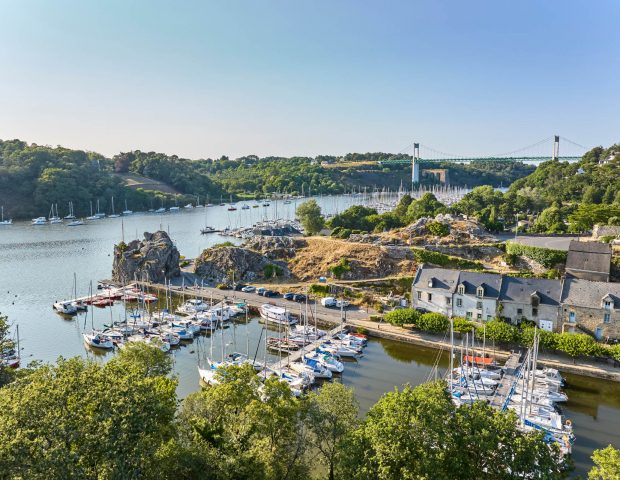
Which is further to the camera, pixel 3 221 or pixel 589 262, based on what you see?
pixel 3 221

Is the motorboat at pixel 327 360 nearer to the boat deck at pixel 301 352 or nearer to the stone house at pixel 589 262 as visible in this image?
the boat deck at pixel 301 352

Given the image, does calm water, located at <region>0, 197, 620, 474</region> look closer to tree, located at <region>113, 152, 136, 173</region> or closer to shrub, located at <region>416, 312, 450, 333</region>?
shrub, located at <region>416, 312, 450, 333</region>

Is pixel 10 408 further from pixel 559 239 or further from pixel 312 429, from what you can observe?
pixel 559 239

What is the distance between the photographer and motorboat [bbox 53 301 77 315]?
51156mm

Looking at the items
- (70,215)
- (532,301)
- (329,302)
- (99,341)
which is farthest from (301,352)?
(70,215)

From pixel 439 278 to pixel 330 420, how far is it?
2839 cm

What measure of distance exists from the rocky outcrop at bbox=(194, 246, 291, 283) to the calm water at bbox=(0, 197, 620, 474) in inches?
484

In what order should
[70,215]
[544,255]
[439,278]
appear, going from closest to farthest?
1. [439,278]
2. [544,255]
3. [70,215]

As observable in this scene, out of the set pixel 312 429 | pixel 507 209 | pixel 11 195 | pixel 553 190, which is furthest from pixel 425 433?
pixel 11 195

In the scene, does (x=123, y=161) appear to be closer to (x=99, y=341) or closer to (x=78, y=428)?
(x=99, y=341)

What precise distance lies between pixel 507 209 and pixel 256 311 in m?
53.2

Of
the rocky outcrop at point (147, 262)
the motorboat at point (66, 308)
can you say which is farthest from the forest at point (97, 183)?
the motorboat at point (66, 308)

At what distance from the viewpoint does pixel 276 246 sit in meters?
67.6

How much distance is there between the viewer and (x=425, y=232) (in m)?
66.8
